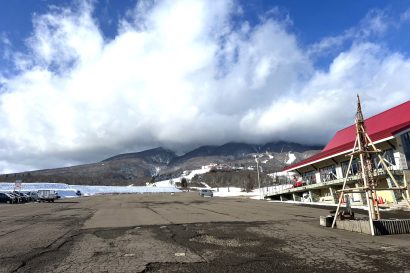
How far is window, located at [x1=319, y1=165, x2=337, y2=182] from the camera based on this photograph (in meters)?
43.3

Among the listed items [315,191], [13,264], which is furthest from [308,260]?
[315,191]

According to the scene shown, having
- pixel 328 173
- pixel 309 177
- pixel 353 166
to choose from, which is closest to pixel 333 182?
pixel 353 166

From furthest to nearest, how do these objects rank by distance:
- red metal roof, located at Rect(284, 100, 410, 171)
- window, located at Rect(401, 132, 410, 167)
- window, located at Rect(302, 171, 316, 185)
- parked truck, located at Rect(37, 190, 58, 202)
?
1. parked truck, located at Rect(37, 190, 58, 202)
2. window, located at Rect(302, 171, 316, 185)
3. window, located at Rect(401, 132, 410, 167)
4. red metal roof, located at Rect(284, 100, 410, 171)

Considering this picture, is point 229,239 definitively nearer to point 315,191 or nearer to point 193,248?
point 193,248

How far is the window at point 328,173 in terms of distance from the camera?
4333 cm

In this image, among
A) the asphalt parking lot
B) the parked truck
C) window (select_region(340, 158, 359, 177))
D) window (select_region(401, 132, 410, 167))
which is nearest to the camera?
the asphalt parking lot

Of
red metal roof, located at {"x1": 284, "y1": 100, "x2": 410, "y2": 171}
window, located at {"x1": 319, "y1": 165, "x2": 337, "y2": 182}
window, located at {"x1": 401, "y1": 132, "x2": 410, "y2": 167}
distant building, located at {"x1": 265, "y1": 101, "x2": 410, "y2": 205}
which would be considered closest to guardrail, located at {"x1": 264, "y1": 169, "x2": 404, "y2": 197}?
distant building, located at {"x1": 265, "y1": 101, "x2": 410, "y2": 205}

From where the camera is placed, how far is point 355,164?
1524 inches

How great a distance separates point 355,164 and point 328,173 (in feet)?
20.5

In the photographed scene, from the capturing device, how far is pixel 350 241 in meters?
11.3

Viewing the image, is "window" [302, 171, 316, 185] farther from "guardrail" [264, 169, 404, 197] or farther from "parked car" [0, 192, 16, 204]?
"parked car" [0, 192, 16, 204]

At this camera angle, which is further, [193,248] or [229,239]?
[229,239]

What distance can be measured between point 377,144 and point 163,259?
99.0 ft

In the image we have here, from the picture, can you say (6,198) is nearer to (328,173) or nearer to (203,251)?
→ (328,173)
